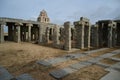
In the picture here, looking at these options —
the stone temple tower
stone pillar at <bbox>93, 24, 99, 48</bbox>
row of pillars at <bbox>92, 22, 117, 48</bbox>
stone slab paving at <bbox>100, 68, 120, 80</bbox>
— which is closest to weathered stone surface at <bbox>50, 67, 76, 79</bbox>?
stone slab paving at <bbox>100, 68, 120, 80</bbox>

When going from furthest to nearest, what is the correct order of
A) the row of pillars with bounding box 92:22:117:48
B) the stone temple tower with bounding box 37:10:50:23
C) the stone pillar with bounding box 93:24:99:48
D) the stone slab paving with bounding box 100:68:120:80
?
the stone temple tower with bounding box 37:10:50:23, the stone pillar with bounding box 93:24:99:48, the row of pillars with bounding box 92:22:117:48, the stone slab paving with bounding box 100:68:120:80

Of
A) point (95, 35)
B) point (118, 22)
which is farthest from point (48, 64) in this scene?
point (118, 22)

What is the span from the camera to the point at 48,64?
8.73 meters

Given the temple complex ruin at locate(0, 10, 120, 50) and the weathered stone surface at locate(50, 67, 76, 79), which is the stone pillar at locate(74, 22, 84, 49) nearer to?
the temple complex ruin at locate(0, 10, 120, 50)

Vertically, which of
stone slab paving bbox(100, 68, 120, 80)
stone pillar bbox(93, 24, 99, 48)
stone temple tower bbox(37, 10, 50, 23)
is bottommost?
stone slab paving bbox(100, 68, 120, 80)

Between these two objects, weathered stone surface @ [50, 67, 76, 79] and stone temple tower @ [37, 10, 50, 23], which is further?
stone temple tower @ [37, 10, 50, 23]

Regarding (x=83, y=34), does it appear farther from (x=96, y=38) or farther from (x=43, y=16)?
(x=43, y=16)

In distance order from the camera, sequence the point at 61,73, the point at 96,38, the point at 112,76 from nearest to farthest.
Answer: the point at 112,76
the point at 61,73
the point at 96,38

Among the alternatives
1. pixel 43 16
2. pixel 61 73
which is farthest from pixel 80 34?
pixel 43 16

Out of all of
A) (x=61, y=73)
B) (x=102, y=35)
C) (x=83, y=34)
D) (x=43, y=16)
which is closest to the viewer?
(x=61, y=73)

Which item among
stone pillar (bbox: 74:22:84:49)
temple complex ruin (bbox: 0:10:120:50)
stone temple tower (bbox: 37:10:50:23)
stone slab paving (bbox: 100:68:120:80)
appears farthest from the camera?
stone temple tower (bbox: 37:10:50:23)

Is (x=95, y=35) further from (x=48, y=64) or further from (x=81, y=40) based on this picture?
(x=48, y=64)

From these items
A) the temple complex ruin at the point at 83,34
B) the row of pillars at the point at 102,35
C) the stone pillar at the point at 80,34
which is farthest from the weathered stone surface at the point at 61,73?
the row of pillars at the point at 102,35

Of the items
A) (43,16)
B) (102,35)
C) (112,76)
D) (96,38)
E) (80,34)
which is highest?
(43,16)
